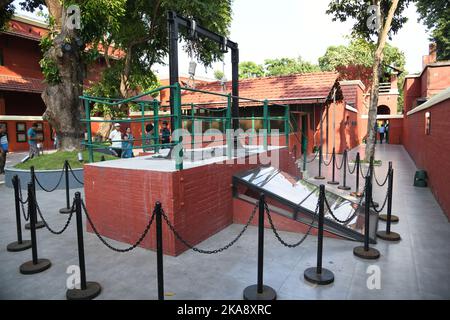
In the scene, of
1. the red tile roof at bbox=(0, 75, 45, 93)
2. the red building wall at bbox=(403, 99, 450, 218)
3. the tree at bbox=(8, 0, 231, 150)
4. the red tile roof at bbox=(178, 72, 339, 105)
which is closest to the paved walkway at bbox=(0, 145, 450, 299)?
the red building wall at bbox=(403, 99, 450, 218)

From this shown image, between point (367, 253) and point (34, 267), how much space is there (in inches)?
175

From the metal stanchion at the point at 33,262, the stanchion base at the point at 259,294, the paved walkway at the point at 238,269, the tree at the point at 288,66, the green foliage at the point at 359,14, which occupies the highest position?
the tree at the point at 288,66

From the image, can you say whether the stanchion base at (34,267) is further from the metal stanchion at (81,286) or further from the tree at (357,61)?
the tree at (357,61)

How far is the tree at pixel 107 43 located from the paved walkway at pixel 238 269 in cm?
565

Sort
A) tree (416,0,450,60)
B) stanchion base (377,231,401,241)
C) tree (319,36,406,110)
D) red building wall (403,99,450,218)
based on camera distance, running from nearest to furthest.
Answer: stanchion base (377,231,401,241) → red building wall (403,99,450,218) → tree (416,0,450,60) → tree (319,36,406,110)

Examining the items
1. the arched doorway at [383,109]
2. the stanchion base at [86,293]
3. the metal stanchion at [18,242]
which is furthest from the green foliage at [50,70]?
the arched doorway at [383,109]

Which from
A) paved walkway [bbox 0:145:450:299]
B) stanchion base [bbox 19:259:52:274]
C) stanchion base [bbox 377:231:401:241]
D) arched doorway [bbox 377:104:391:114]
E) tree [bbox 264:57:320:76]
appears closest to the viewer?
paved walkway [bbox 0:145:450:299]

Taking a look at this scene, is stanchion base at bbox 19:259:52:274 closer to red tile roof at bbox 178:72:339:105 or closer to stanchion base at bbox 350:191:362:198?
stanchion base at bbox 350:191:362:198

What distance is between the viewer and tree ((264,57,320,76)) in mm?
46750

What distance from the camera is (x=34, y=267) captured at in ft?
14.0

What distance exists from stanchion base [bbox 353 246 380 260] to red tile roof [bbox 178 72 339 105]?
1032 centimetres

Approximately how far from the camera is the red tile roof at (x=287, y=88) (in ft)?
49.3
